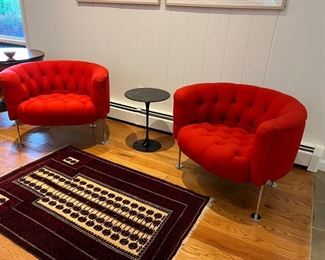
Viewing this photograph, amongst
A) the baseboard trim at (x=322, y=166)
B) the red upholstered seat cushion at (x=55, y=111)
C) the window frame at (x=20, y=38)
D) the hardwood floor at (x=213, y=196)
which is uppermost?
the window frame at (x=20, y=38)

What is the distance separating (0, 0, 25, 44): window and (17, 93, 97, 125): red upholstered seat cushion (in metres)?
2.03

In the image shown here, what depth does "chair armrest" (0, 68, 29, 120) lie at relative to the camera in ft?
7.48

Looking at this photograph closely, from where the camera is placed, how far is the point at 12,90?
2305 mm

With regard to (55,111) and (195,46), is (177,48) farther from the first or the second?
(55,111)

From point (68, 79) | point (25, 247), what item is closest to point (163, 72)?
point (68, 79)

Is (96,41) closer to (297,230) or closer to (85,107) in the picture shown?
(85,107)

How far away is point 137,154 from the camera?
99.3 inches

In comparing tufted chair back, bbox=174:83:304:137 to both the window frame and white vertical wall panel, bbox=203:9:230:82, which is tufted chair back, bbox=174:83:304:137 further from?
the window frame

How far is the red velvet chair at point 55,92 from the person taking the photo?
7.59 feet

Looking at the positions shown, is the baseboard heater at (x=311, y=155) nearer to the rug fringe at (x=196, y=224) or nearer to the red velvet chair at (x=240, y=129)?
the red velvet chair at (x=240, y=129)

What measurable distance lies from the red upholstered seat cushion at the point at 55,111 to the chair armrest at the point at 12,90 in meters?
0.05

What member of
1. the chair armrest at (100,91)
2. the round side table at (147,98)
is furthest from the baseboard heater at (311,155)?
the chair armrest at (100,91)

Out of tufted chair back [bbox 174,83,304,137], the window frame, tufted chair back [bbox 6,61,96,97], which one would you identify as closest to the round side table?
tufted chair back [bbox 174,83,304,137]

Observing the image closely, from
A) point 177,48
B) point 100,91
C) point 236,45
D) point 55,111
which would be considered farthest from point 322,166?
point 55,111
